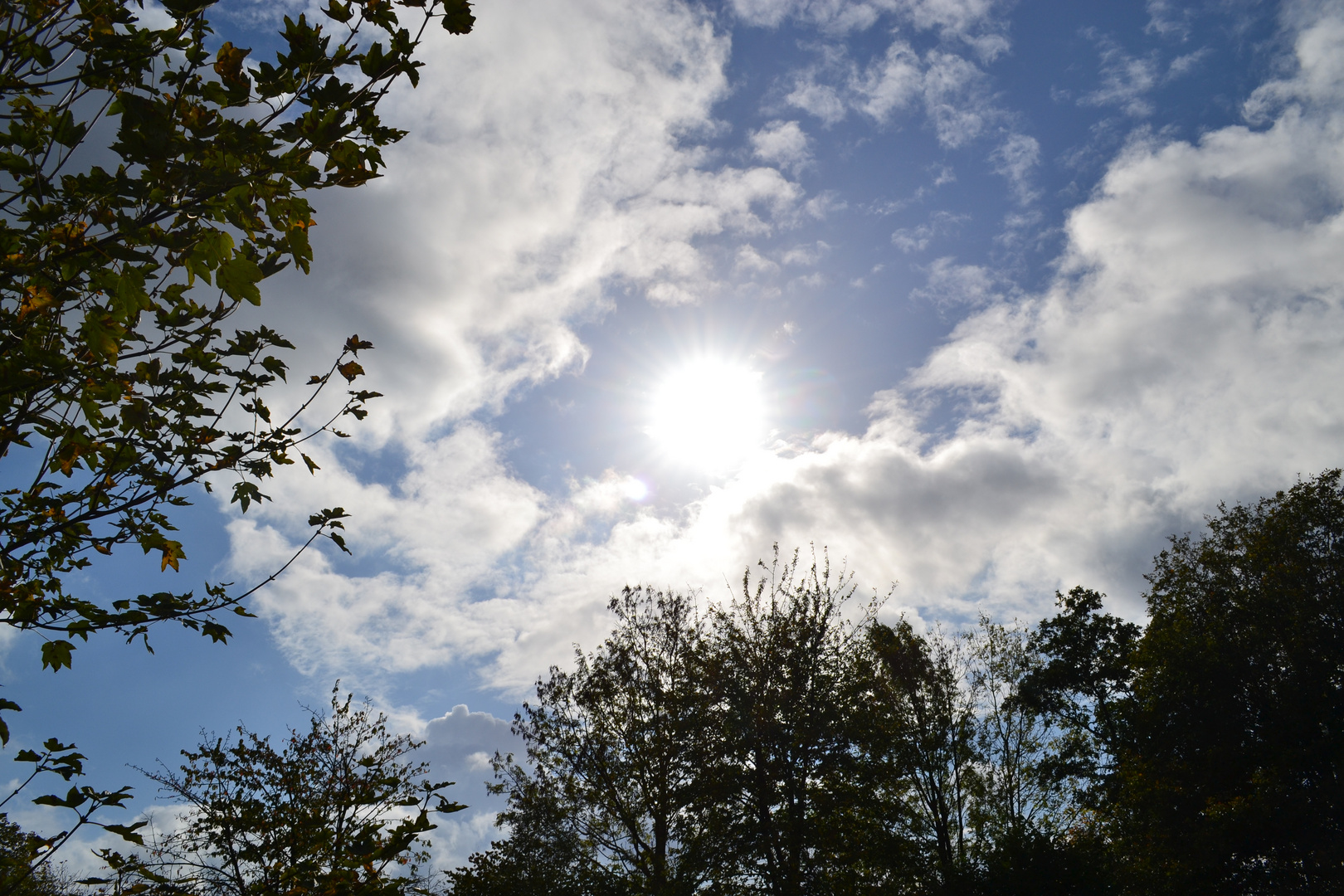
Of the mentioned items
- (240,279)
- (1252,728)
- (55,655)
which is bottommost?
(55,655)

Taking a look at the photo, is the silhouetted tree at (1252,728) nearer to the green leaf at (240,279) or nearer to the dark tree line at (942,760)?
the dark tree line at (942,760)

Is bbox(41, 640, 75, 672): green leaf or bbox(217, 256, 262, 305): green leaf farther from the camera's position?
bbox(41, 640, 75, 672): green leaf

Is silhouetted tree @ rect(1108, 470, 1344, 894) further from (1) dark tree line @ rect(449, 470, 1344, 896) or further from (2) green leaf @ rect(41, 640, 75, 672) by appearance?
(2) green leaf @ rect(41, 640, 75, 672)

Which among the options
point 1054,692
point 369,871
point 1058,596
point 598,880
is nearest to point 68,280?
point 369,871

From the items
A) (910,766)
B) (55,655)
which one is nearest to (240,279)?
(55,655)

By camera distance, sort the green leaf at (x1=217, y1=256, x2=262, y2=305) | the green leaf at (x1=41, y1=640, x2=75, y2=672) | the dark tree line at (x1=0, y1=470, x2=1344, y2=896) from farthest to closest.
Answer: the dark tree line at (x1=0, y1=470, x2=1344, y2=896) < the green leaf at (x1=41, y1=640, x2=75, y2=672) < the green leaf at (x1=217, y1=256, x2=262, y2=305)

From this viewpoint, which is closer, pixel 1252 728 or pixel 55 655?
pixel 55 655

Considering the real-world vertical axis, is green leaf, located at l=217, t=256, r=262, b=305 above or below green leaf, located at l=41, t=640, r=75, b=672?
above

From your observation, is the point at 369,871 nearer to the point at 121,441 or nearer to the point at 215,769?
the point at 121,441

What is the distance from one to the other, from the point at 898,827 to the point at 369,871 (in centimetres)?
2138

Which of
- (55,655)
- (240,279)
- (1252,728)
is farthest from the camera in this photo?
(1252,728)

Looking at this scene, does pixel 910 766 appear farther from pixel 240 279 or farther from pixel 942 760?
pixel 240 279

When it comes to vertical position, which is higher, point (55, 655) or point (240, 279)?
point (240, 279)

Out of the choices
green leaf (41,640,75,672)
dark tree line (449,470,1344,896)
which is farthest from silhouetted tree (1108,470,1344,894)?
green leaf (41,640,75,672)
